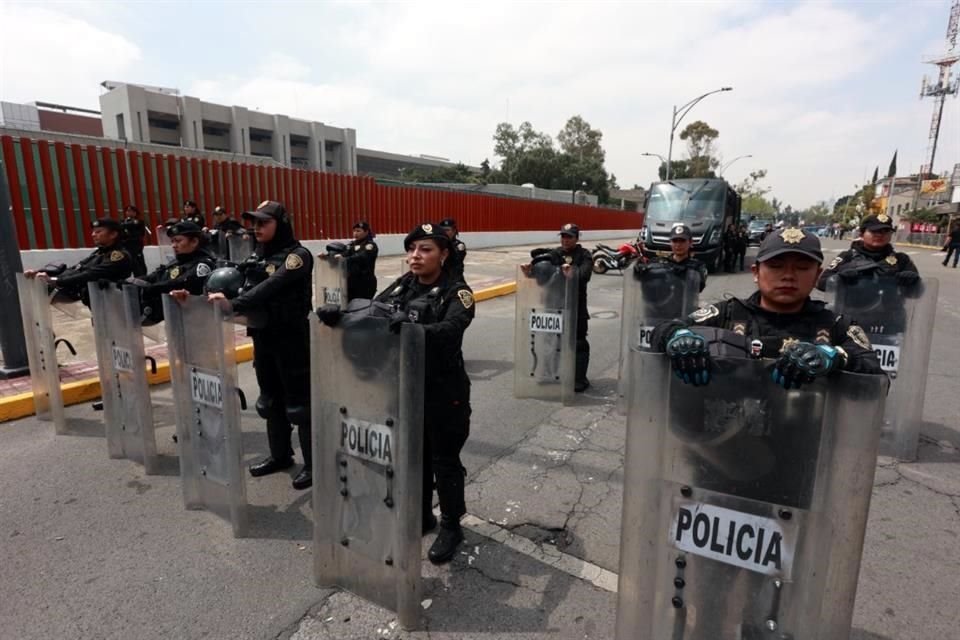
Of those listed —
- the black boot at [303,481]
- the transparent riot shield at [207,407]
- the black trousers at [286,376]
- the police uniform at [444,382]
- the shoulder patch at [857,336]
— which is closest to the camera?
the shoulder patch at [857,336]

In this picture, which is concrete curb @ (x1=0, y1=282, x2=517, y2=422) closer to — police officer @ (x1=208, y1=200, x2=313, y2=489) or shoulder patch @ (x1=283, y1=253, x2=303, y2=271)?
police officer @ (x1=208, y1=200, x2=313, y2=489)

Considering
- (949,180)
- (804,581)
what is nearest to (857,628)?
(804,581)

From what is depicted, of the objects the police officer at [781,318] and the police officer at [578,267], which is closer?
the police officer at [781,318]

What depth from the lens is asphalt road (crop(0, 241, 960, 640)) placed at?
237 centimetres

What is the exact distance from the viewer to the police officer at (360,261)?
20.8 feet

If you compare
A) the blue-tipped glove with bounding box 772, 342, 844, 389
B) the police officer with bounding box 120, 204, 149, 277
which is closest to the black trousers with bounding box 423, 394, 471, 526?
the blue-tipped glove with bounding box 772, 342, 844, 389

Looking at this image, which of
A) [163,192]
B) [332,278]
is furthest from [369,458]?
[163,192]

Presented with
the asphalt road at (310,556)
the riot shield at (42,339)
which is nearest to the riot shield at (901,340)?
the asphalt road at (310,556)

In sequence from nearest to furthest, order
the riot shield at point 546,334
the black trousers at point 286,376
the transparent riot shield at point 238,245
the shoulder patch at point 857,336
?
the shoulder patch at point 857,336
the black trousers at point 286,376
the riot shield at point 546,334
the transparent riot shield at point 238,245

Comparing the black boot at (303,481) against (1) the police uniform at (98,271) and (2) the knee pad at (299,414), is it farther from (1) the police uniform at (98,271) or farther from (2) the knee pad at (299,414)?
(1) the police uniform at (98,271)

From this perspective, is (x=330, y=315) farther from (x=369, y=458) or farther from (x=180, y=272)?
(x=180, y=272)

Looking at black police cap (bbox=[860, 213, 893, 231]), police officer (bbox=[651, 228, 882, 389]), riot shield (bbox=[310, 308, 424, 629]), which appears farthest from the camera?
black police cap (bbox=[860, 213, 893, 231])

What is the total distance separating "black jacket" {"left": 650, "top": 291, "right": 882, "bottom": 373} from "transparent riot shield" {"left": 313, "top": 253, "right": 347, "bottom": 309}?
15.8ft

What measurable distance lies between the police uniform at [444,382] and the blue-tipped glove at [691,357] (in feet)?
3.67
